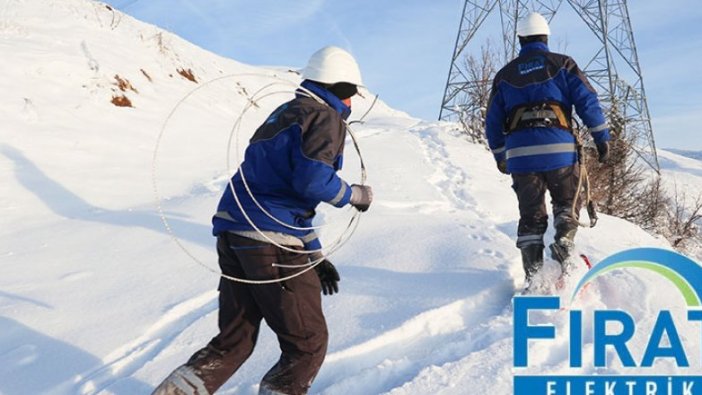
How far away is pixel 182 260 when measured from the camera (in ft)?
14.3

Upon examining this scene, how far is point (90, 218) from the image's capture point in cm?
602

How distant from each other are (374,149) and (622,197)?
189 inches

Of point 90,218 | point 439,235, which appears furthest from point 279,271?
point 90,218

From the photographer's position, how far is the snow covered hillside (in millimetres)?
2791

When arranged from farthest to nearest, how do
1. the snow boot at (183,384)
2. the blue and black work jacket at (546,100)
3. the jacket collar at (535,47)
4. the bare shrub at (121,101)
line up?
the bare shrub at (121,101) → the jacket collar at (535,47) → the blue and black work jacket at (546,100) → the snow boot at (183,384)

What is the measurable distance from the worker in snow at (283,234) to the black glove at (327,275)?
7.6 inches

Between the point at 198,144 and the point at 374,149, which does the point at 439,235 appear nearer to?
the point at 374,149

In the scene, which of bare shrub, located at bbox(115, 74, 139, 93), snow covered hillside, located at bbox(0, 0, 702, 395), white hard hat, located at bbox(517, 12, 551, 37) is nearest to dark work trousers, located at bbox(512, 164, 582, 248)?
snow covered hillside, located at bbox(0, 0, 702, 395)

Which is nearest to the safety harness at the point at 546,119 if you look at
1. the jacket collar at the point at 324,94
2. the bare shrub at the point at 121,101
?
the jacket collar at the point at 324,94

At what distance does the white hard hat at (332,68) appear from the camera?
227cm

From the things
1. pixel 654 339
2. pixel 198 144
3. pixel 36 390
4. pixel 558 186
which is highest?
pixel 198 144

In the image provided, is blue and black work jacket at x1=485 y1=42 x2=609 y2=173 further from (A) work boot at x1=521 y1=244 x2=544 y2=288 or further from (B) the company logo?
(B) the company logo

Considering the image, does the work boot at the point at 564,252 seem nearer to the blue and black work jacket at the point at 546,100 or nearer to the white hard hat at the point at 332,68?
the blue and black work jacket at the point at 546,100

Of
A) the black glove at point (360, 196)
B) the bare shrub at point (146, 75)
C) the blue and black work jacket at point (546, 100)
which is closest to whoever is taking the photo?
Answer: the black glove at point (360, 196)
